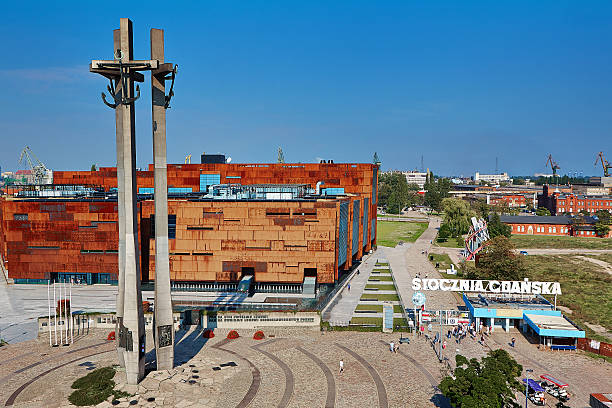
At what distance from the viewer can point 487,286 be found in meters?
65.5

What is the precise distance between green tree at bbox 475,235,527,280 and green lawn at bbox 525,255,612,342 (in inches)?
345

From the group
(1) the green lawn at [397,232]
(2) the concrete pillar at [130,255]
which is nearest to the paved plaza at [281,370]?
(2) the concrete pillar at [130,255]

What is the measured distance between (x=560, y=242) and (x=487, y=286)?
306ft

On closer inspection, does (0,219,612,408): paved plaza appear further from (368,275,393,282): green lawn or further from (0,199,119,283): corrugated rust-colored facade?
(368,275,393,282): green lawn

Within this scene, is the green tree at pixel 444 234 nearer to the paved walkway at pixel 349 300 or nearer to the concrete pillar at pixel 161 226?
the paved walkway at pixel 349 300

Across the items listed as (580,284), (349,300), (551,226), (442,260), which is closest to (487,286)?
(349,300)

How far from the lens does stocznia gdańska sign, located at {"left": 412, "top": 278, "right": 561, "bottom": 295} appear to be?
62.6 meters

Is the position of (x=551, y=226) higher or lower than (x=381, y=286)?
higher

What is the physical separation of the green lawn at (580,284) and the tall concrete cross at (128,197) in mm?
55782

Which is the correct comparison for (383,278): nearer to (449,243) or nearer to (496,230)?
(449,243)

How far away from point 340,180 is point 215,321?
213ft

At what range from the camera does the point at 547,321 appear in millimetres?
55531

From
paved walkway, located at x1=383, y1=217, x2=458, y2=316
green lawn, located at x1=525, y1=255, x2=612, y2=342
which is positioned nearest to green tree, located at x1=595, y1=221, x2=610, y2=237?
green lawn, located at x1=525, y1=255, x2=612, y2=342

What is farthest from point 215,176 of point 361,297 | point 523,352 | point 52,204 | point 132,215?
point 523,352
